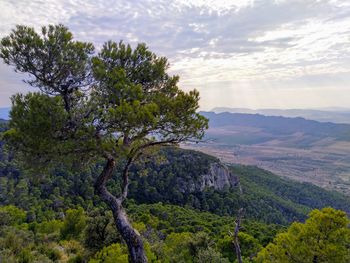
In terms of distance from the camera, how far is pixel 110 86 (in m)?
7.89

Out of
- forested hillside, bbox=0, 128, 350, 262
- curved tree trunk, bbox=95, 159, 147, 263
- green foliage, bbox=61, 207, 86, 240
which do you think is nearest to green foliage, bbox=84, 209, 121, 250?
forested hillside, bbox=0, 128, 350, 262

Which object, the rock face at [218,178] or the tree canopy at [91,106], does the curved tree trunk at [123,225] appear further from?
the rock face at [218,178]

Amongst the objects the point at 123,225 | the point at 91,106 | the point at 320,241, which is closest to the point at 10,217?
the point at 123,225

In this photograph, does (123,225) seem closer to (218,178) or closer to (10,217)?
(10,217)

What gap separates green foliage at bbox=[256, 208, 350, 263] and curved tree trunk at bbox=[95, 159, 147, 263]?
8.45 meters

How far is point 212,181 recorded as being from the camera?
253 ft

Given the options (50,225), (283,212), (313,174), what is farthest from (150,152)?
(313,174)

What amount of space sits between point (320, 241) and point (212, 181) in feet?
211

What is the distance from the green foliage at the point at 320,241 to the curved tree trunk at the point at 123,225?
845cm

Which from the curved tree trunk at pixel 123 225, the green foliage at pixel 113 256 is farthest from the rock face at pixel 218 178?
the curved tree trunk at pixel 123 225

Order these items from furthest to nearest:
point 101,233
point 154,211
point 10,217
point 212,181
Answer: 1. point 212,181
2. point 154,211
3. point 10,217
4. point 101,233

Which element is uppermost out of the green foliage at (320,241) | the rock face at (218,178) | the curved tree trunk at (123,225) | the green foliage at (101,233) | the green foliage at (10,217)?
the curved tree trunk at (123,225)

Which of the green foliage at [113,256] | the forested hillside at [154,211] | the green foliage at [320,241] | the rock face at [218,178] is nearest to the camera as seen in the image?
the green foliage at [113,256]

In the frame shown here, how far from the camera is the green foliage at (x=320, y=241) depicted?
505 inches
